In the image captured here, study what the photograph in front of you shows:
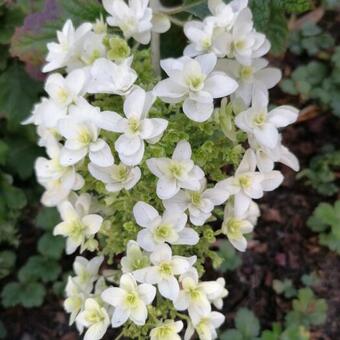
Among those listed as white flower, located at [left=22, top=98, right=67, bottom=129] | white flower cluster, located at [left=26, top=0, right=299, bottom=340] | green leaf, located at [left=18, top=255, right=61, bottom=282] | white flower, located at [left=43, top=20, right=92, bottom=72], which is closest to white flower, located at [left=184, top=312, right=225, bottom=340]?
white flower cluster, located at [left=26, top=0, right=299, bottom=340]

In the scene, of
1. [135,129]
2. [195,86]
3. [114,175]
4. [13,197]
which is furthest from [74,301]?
[13,197]

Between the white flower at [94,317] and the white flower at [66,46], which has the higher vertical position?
the white flower at [66,46]

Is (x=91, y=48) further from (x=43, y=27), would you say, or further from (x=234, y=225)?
(x=234, y=225)

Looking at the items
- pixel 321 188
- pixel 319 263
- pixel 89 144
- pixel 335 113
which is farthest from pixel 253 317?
pixel 89 144

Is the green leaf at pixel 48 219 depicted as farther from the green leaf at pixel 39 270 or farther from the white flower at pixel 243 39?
the white flower at pixel 243 39

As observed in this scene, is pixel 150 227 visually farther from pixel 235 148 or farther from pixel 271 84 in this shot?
pixel 271 84

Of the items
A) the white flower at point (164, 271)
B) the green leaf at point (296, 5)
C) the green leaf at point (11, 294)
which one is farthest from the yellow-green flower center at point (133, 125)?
the green leaf at point (11, 294)
